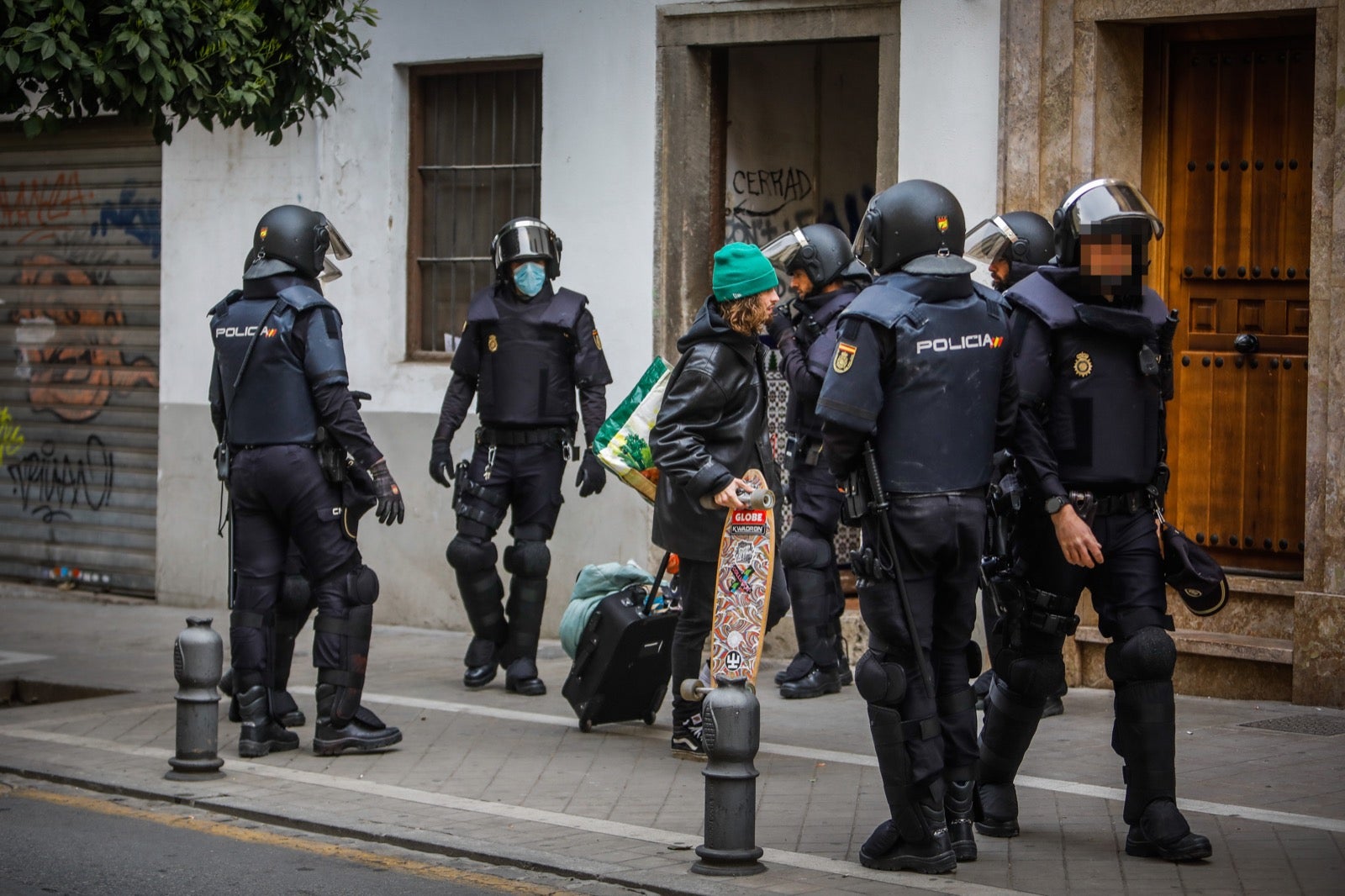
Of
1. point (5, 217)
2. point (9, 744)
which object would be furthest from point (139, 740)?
point (5, 217)

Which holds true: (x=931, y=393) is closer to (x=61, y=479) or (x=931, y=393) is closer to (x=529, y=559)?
(x=529, y=559)

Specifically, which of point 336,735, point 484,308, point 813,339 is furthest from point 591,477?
point 336,735

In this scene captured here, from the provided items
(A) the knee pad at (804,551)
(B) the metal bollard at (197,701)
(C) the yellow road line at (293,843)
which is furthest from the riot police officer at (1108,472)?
(B) the metal bollard at (197,701)

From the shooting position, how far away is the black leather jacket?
7.15 meters

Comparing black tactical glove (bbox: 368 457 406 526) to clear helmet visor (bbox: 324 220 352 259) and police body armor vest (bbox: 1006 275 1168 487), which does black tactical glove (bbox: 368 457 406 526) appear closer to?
clear helmet visor (bbox: 324 220 352 259)

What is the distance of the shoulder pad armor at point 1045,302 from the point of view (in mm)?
6008

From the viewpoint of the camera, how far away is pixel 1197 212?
31.0 feet

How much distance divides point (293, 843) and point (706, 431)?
7.12 ft

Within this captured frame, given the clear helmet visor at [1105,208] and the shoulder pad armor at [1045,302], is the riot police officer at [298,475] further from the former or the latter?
the clear helmet visor at [1105,208]

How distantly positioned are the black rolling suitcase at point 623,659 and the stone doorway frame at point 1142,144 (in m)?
2.91

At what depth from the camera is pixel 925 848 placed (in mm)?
5805

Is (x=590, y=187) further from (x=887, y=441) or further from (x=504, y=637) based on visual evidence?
Answer: (x=887, y=441)

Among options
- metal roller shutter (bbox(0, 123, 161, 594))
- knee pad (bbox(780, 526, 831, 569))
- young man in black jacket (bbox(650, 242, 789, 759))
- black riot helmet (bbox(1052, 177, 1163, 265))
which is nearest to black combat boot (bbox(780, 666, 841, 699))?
knee pad (bbox(780, 526, 831, 569))

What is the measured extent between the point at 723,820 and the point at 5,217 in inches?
385
